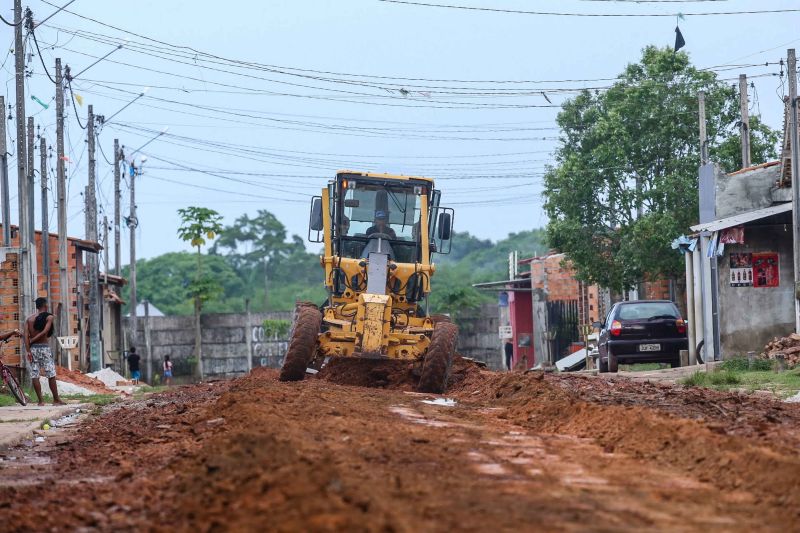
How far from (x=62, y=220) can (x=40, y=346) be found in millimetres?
14533

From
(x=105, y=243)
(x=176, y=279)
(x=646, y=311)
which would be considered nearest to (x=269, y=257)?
(x=176, y=279)

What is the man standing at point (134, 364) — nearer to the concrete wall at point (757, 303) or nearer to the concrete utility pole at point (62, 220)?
the concrete utility pole at point (62, 220)

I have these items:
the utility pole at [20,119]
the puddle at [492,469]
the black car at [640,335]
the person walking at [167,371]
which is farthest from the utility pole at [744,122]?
the puddle at [492,469]

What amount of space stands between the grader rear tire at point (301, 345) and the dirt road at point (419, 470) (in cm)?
400

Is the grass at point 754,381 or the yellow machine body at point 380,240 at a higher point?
the yellow machine body at point 380,240

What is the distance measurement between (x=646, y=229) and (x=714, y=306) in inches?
402

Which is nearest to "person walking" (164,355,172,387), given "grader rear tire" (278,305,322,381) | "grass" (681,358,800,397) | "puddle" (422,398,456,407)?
"grass" (681,358,800,397)

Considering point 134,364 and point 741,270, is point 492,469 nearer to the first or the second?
point 741,270

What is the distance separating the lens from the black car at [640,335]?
28125mm

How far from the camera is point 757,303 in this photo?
30.0 m

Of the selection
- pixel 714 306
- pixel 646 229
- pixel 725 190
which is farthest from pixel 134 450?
pixel 646 229

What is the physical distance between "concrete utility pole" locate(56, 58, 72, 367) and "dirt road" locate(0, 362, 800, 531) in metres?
20.9

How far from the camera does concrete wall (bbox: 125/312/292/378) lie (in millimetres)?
52531

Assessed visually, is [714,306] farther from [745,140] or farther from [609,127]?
[609,127]
